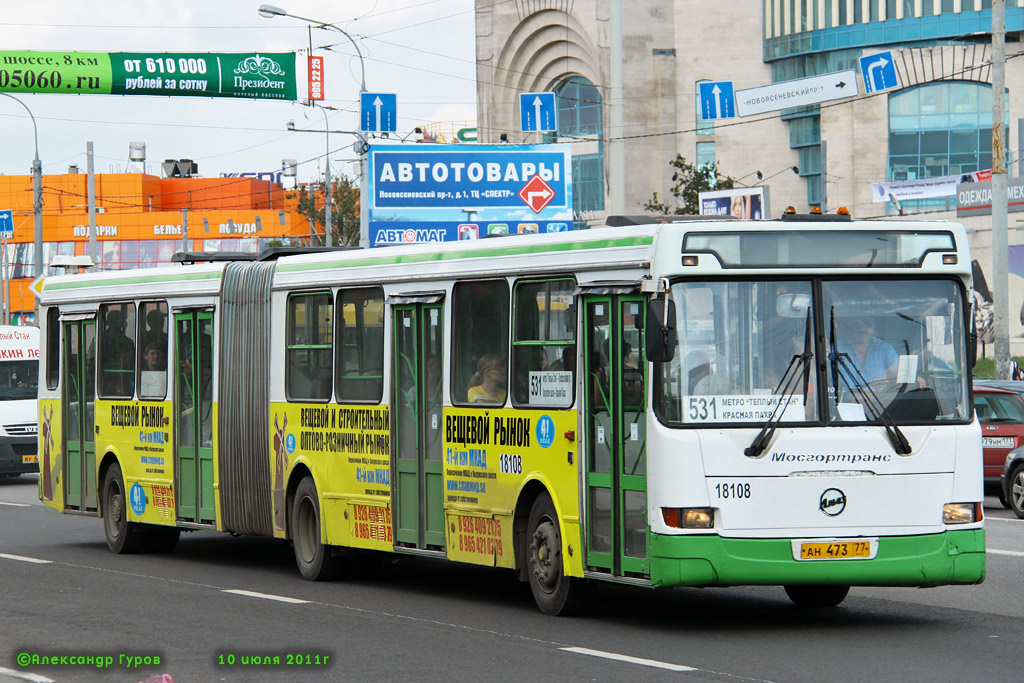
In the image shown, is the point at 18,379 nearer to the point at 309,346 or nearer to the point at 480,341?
the point at 309,346

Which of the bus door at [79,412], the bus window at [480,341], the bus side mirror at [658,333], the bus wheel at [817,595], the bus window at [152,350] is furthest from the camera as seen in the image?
the bus door at [79,412]

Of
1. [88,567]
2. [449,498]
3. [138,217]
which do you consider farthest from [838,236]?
[138,217]

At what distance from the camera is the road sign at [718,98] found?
42.9 m

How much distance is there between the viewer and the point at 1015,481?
19875 millimetres

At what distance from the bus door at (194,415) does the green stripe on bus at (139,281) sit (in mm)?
328

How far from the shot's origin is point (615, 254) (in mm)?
10898

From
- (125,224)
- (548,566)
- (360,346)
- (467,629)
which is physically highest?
(125,224)

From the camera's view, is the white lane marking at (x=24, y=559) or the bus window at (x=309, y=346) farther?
the white lane marking at (x=24, y=559)

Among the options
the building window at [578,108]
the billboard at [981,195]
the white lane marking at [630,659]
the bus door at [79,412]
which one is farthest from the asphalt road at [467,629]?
the building window at [578,108]

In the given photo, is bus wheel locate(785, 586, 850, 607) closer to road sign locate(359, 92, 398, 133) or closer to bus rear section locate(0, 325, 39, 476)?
bus rear section locate(0, 325, 39, 476)

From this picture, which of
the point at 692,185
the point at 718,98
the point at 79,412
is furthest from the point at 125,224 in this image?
the point at 79,412

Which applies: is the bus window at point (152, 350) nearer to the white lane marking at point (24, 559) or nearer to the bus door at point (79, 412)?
the bus door at point (79, 412)

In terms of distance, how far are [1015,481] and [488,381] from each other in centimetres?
975

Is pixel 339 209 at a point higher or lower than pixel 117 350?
higher
